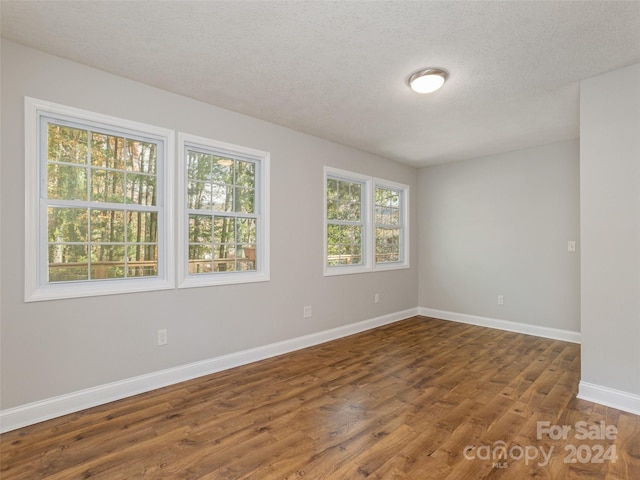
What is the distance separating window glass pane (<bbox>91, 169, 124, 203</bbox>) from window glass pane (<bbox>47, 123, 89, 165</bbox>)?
141mm

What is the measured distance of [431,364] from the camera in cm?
336

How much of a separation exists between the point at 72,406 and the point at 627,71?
4.86 m

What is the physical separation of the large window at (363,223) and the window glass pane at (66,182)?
2558 mm

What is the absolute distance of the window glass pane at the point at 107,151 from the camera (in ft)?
8.66

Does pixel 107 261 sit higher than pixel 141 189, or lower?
lower

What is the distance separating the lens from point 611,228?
2.50 m

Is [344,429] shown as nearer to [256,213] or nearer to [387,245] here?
[256,213]

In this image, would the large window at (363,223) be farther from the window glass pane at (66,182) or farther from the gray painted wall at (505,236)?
the window glass pane at (66,182)

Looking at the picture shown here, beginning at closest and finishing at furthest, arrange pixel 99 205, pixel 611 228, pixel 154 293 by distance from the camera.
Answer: pixel 611 228, pixel 99 205, pixel 154 293

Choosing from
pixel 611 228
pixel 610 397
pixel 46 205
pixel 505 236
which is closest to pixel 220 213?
pixel 46 205

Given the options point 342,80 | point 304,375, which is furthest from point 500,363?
point 342,80

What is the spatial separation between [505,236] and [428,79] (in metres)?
3.11

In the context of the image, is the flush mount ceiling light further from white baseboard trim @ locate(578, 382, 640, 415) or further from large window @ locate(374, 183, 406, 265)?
white baseboard trim @ locate(578, 382, 640, 415)

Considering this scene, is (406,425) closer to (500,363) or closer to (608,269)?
(500,363)
